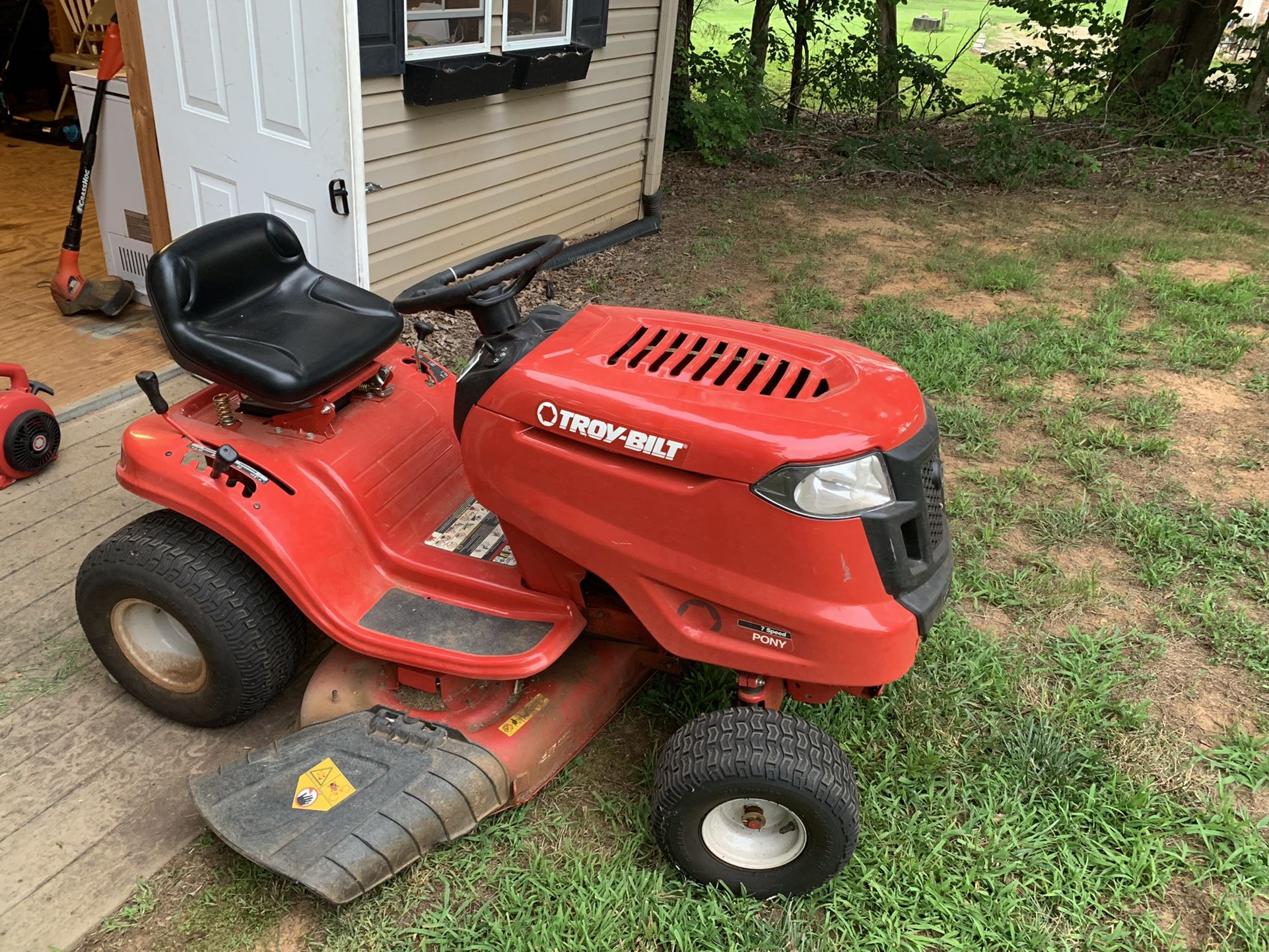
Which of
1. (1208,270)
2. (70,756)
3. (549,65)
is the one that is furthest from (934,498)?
(1208,270)

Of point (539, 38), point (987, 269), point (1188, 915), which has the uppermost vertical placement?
point (539, 38)

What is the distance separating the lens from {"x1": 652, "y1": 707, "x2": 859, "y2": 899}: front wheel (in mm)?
1939

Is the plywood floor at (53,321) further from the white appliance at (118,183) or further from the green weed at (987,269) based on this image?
the green weed at (987,269)

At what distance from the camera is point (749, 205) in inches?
276

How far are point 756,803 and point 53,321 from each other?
4142 millimetres

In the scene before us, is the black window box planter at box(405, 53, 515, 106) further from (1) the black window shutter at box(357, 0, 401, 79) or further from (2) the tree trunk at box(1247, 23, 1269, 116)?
(2) the tree trunk at box(1247, 23, 1269, 116)

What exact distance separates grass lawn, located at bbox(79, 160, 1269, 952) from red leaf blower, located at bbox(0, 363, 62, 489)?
1.80 meters

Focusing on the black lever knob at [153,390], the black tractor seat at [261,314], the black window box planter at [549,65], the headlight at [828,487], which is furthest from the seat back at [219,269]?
the black window box planter at [549,65]

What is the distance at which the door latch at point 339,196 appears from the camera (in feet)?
11.7

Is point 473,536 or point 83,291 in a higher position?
point 473,536

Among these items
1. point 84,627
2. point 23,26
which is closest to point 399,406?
point 84,627

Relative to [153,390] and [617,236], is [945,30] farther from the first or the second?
[153,390]

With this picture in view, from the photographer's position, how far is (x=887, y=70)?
8883 mm

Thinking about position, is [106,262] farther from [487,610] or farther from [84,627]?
[487,610]
